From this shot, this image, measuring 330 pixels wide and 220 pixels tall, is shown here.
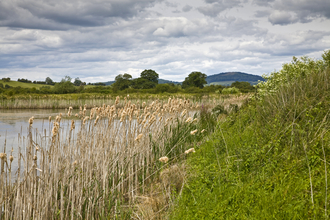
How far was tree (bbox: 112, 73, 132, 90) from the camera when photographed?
70125 millimetres

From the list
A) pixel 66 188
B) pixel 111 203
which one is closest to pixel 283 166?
pixel 111 203

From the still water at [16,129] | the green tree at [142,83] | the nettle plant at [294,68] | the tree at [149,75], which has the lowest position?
the still water at [16,129]

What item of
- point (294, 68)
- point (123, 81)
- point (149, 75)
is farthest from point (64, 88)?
point (294, 68)

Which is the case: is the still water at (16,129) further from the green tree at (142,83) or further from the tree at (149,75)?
the tree at (149,75)

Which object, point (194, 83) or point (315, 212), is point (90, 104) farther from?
point (194, 83)

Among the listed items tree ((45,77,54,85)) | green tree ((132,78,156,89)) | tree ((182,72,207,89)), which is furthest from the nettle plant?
tree ((45,77,54,85))

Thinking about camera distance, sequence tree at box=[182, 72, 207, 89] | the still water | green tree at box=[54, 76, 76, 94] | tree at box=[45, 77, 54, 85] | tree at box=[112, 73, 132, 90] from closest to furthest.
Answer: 1. the still water
2. green tree at box=[54, 76, 76, 94]
3. tree at box=[112, 73, 132, 90]
4. tree at box=[182, 72, 207, 89]
5. tree at box=[45, 77, 54, 85]

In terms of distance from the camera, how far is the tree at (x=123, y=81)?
230 feet

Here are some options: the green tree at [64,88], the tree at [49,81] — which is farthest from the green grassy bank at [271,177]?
the tree at [49,81]

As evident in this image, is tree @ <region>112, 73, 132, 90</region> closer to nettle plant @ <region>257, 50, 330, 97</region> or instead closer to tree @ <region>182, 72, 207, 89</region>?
tree @ <region>182, 72, 207, 89</region>

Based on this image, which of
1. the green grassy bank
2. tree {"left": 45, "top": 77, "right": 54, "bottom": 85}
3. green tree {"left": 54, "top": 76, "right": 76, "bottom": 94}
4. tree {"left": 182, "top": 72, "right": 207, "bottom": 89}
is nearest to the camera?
the green grassy bank

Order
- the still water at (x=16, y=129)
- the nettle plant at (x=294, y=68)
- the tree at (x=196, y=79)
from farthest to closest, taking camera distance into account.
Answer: the tree at (x=196, y=79)
the nettle plant at (x=294, y=68)
the still water at (x=16, y=129)

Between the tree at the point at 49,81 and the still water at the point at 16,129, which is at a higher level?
the tree at the point at 49,81

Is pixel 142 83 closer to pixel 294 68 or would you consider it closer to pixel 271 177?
pixel 294 68
